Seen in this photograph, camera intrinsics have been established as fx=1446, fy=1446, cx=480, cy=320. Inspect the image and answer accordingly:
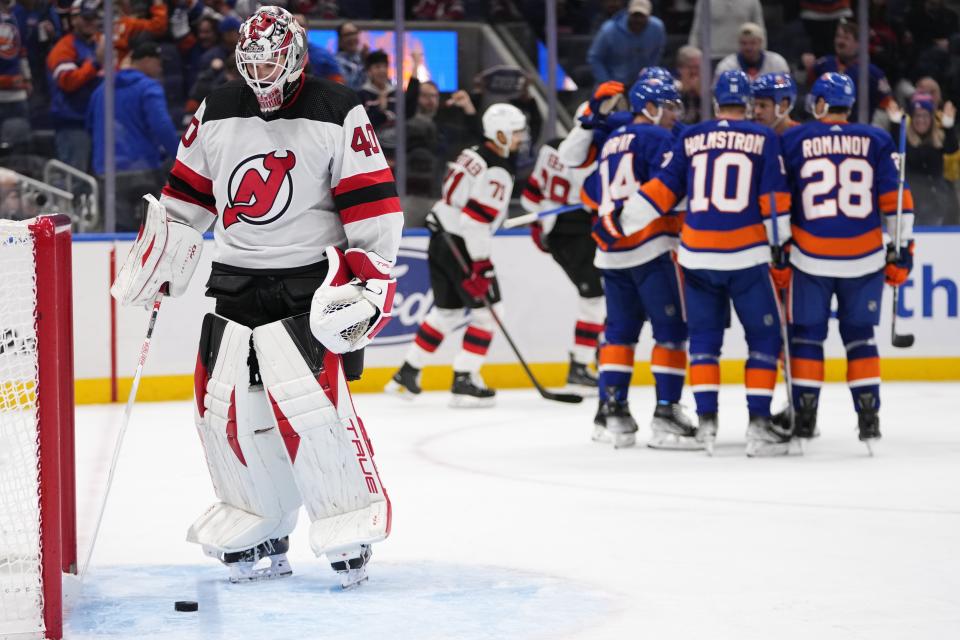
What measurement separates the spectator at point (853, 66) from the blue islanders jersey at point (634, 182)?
3.02 m

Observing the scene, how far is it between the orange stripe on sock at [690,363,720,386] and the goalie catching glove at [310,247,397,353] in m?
2.32

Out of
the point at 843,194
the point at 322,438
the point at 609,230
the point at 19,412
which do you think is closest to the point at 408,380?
the point at 609,230

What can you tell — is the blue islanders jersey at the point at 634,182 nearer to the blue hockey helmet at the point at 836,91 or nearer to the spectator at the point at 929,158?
the blue hockey helmet at the point at 836,91

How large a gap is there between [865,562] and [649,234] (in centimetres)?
216

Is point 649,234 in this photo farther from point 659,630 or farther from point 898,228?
point 659,630

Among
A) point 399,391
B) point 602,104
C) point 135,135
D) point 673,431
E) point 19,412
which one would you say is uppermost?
point 602,104

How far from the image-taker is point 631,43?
26.9 ft

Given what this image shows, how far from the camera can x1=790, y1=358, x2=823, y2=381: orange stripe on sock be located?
5.23 metres

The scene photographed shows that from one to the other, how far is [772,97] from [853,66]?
3.00m

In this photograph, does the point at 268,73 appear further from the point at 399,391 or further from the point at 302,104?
the point at 399,391

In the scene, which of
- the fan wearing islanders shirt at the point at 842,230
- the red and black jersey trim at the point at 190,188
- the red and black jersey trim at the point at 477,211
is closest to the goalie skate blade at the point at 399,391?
the red and black jersey trim at the point at 477,211

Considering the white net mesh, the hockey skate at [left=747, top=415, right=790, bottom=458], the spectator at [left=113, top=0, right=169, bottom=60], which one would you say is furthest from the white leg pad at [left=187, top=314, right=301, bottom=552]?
the spectator at [left=113, top=0, right=169, bottom=60]

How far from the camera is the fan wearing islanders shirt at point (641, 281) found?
5422 millimetres

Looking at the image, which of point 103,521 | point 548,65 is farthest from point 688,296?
point 548,65
